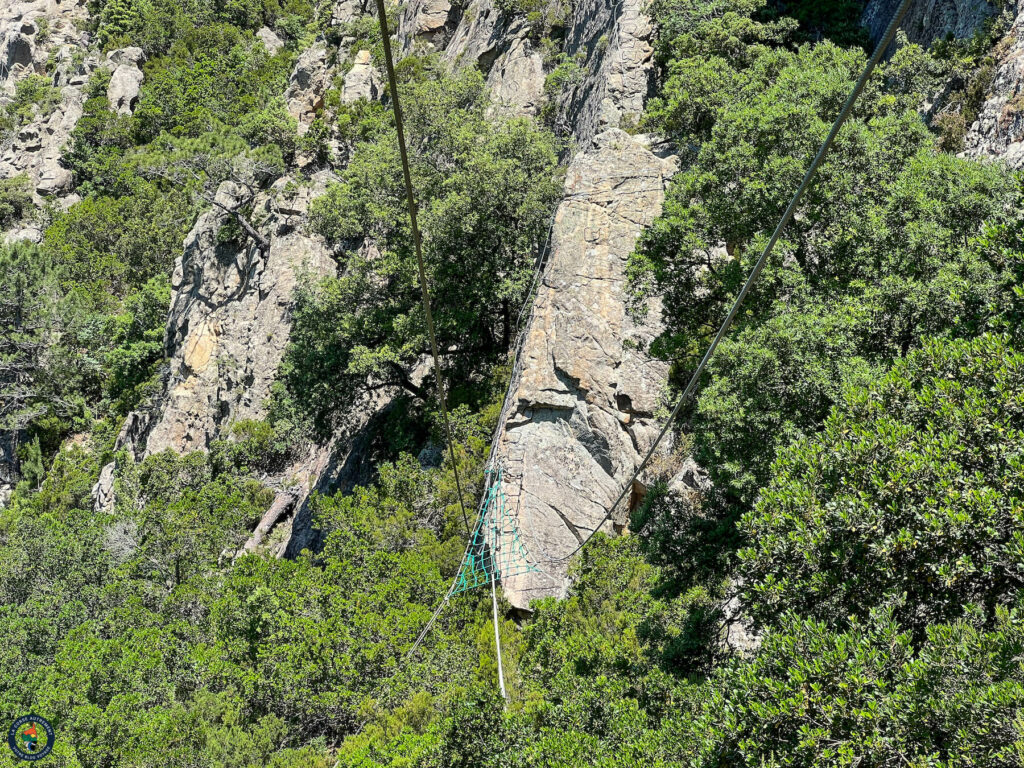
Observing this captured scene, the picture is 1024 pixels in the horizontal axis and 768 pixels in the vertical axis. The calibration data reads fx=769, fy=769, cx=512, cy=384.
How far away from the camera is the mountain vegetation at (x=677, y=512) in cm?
664

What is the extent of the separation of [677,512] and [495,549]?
4.79m

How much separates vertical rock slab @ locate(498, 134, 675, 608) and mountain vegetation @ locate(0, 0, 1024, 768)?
190cm

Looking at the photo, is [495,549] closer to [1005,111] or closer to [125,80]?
[1005,111]

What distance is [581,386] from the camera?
60.0ft

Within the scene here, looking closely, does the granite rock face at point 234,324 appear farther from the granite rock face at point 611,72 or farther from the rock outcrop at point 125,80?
the rock outcrop at point 125,80

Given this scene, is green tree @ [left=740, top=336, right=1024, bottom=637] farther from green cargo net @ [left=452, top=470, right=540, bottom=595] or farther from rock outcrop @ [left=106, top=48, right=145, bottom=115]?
rock outcrop @ [left=106, top=48, right=145, bottom=115]

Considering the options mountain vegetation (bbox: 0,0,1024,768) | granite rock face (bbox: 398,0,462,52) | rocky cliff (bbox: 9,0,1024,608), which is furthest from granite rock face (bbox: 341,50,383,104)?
mountain vegetation (bbox: 0,0,1024,768)

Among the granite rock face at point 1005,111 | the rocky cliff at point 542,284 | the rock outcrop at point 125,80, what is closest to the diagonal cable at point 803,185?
the rocky cliff at point 542,284

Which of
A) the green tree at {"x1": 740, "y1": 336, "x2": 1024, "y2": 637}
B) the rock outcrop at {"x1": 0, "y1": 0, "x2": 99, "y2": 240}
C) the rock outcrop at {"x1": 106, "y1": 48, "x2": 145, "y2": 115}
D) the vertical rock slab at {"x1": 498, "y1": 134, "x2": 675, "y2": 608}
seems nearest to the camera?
the green tree at {"x1": 740, "y1": 336, "x2": 1024, "y2": 637}

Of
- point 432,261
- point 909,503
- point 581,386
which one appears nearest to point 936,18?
point 581,386

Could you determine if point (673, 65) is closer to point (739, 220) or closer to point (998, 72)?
point (998, 72)

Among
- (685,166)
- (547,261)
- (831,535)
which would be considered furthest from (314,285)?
(831,535)

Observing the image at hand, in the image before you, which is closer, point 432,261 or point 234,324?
point 432,261

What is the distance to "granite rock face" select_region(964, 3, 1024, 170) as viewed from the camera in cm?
1582
